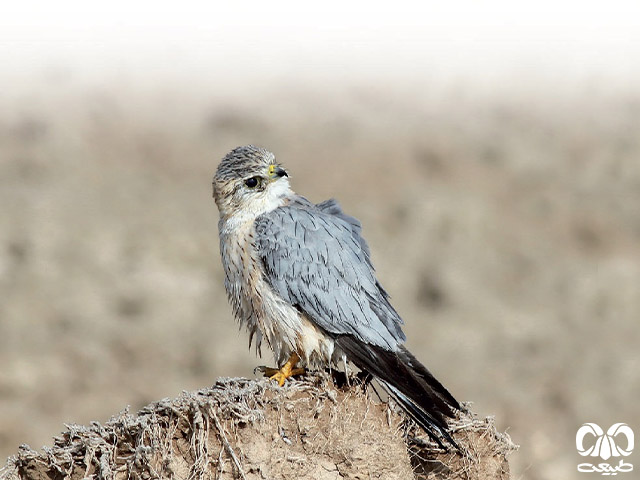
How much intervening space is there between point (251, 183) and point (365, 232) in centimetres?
833

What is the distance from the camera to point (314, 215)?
4137mm

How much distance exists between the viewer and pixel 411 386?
12.3ft

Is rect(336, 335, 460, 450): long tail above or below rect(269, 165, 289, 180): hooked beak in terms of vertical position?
below

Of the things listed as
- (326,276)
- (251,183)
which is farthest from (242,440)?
(251,183)

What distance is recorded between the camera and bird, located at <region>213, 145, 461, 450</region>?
3.85 metres

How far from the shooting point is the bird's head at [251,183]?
13.8 feet

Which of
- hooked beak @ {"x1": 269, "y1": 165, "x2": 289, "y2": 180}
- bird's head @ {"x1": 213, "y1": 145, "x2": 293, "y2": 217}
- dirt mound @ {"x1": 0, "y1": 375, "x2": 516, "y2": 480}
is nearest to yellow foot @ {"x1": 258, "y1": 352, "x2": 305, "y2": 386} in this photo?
dirt mound @ {"x1": 0, "y1": 375, "x2": 516, "y2": 480}

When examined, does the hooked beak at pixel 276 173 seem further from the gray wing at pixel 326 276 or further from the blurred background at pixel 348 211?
the blurred background at pixel 348 211

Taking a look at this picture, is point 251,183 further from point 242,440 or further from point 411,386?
point 242,440

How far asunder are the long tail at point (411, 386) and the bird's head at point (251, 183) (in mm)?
751

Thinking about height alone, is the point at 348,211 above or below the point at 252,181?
above

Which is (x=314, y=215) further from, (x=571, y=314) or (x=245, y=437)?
(x=571, y=314)

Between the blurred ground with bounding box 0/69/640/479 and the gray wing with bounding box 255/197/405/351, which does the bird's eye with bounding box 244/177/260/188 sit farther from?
the blurred ground with bounding box 0/69/640/479

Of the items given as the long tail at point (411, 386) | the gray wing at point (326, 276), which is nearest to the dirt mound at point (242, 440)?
the long tail at point (411, 386)
